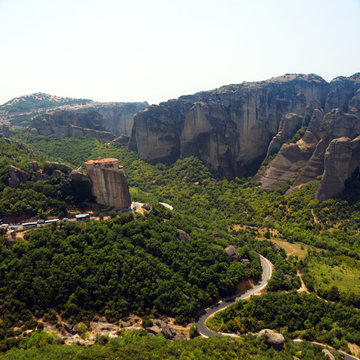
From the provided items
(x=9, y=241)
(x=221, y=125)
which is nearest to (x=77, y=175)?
(x=9, y=241)

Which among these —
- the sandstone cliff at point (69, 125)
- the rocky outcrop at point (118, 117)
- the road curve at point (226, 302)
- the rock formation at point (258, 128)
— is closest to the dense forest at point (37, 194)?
the road curve at point (226, 302)

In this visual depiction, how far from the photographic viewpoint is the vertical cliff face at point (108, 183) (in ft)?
193

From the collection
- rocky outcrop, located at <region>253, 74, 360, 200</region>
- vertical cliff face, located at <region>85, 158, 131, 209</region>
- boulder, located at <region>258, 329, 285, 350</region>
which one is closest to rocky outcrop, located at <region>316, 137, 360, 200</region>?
rocky outcrop, located at <region>253, 74, 360, 200</region>

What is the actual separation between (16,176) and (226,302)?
42643mm

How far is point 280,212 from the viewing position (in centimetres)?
7825

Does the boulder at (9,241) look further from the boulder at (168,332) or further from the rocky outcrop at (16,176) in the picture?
the boulder at (168,332)

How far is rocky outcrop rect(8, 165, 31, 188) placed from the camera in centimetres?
5600

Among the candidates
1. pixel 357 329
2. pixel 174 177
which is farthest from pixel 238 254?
pixel 174 177

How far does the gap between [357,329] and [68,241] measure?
138 ft

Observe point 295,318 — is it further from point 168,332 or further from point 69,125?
point 69,125

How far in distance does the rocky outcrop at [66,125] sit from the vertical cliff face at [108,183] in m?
75.6

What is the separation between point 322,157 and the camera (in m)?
80.0

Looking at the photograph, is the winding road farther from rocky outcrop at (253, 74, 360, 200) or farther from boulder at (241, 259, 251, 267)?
rocky outcrop at (253, 74, 360, 200)

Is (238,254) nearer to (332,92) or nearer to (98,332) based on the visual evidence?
(98,332)
